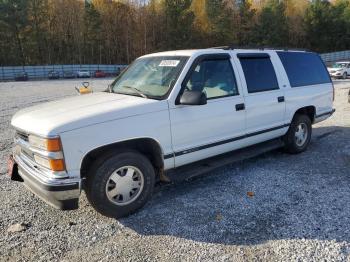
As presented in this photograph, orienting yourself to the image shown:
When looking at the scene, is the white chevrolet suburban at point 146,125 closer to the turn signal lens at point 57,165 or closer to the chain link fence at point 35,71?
the turn signal lens at point 57,165

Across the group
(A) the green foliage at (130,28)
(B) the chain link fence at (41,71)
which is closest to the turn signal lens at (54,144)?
(B) the chain link fence at (41,71)

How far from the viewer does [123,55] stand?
61312mm

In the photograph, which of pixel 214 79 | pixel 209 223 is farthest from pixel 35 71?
pixel 209 223

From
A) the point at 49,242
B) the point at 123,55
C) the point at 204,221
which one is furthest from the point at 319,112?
the point at 123,55

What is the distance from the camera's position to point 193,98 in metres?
3.99

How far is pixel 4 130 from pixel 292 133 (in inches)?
280

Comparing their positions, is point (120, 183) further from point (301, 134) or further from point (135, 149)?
point (301, 134)

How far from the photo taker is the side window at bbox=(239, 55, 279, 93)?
507cm

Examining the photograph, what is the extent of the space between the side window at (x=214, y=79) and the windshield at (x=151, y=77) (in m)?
0.24

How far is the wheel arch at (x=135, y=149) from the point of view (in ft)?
12.4

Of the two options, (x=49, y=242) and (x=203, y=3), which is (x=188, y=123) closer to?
(x=49, y=242)

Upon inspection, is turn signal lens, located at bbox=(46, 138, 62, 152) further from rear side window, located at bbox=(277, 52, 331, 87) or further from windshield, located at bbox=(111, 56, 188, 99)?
rear side window, located at bbox=(277, 52, 331, 87)

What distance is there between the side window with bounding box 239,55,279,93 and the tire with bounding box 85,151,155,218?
2.08 meters

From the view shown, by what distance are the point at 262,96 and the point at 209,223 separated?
2282mm
